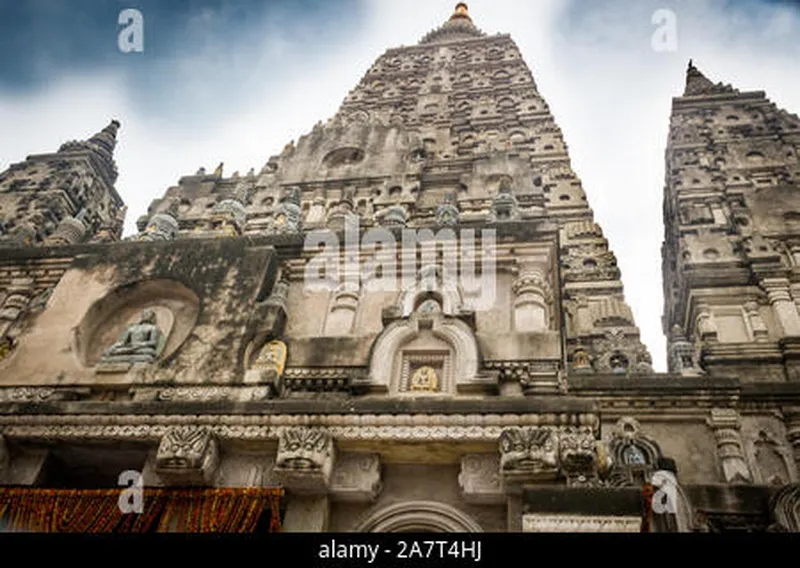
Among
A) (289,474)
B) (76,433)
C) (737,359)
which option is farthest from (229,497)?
(737,359)

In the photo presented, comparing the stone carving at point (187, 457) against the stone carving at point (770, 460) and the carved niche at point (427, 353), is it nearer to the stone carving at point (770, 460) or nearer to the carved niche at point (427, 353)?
the carved niche at point (427, 353)

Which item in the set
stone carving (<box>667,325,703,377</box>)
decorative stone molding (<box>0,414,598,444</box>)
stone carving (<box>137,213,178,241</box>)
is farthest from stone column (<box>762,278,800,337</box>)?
stone carving (<box>137,213,178,241</box>)

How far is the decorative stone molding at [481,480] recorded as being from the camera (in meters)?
7.74

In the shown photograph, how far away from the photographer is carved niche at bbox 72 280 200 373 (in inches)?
395

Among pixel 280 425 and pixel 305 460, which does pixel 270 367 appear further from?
pixel 305 460

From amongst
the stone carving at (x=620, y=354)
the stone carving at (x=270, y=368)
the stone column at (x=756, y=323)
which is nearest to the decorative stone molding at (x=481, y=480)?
the stone carving at (x=270, y=368)

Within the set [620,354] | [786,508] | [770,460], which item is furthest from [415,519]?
[620,354]

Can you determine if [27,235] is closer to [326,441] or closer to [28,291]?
[28,291]

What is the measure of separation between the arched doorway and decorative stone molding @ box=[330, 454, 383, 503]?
0.86ft

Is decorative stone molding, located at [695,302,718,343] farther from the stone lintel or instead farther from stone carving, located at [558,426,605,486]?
stone carving, located at [558,426,605,486]

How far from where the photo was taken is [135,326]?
1048cm

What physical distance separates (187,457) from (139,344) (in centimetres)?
287

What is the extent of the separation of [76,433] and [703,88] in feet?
86.5

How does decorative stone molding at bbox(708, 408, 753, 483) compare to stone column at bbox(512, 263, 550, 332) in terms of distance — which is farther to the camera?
decorative stone molding at bbox(708, 408, 753, 483)
